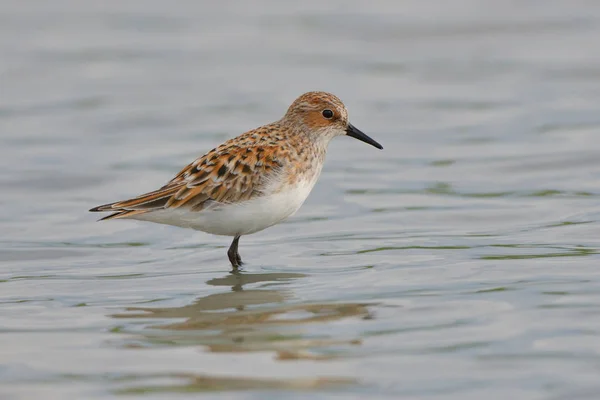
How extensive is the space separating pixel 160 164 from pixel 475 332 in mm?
6536

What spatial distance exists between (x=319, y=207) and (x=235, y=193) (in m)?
2.49

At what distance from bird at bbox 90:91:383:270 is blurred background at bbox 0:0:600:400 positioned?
442 mm

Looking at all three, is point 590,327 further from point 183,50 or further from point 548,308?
point 183,50

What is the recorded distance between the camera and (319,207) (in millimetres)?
11578

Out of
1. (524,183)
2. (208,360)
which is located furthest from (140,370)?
(524,183)

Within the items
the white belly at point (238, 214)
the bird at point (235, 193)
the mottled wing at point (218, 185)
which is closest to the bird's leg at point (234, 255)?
the bird at point (235, 193)

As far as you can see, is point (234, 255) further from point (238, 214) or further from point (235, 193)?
point (235, 193)

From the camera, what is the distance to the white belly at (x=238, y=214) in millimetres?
9141

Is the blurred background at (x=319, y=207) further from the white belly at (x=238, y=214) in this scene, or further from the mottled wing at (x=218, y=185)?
the mottled wing at (x=218, y=185)

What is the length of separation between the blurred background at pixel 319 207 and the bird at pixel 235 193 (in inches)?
17.4

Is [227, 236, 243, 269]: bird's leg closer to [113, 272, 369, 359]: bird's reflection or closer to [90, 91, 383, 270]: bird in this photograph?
[90, 91, 383, 270]: bird

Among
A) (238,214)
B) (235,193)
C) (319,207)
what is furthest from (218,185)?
(319,207)

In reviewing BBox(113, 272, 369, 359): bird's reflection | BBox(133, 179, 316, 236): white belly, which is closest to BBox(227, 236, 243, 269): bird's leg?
BBox(133, 179, 316, 236): white belly

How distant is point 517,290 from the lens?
8.20m
